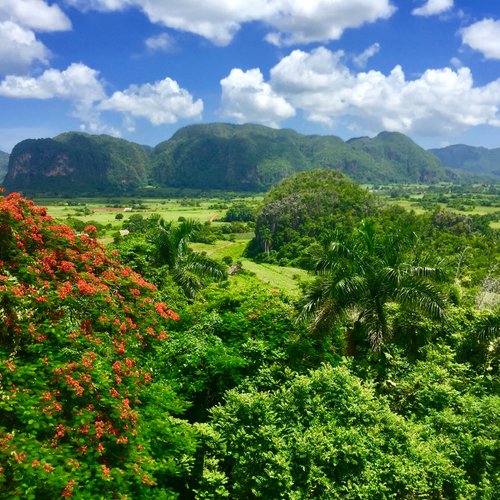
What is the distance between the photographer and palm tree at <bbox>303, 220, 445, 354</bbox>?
12.2 meters

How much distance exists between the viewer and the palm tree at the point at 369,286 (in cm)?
1219

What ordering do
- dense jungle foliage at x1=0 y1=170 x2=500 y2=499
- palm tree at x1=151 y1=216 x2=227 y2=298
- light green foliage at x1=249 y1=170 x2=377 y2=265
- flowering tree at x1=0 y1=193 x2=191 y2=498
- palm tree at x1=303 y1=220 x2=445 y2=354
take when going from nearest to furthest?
flowering tree at x1=0 y1=193 x2=191 y2=498, dense jungle foliage at x1=0 y1=170 x2=500 y2=499, palm tree at x1=303 y1=220 x2=445 y2=354, palm tree at x1=151 y1=216 x2=227 y2=298, light green foliage at x1=249 y1=170 x2=377 y2=265

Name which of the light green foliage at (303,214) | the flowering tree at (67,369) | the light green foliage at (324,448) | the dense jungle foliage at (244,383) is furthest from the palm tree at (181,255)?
the light green foliage at (303,214)

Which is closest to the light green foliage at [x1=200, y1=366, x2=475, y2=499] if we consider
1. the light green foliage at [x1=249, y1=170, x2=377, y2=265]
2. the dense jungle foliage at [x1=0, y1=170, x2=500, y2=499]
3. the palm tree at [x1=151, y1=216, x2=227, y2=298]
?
the dense jungle foliage at [x1=0, y1=170, x2=500, y2=499]

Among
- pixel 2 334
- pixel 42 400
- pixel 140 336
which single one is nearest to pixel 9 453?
pixel 42 400

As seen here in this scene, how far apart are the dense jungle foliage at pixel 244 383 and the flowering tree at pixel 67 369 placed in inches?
1.2

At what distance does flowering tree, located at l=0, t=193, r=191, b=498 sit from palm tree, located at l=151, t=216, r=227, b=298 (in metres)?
8.83

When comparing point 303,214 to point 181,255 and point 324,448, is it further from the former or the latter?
point 324,448

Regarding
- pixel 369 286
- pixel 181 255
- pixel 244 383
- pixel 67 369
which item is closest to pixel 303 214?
pixel 181 255

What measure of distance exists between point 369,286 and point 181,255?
371 inches

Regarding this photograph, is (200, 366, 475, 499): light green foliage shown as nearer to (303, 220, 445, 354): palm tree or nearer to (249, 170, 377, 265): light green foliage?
(303, 220, 445, 354): palm tree

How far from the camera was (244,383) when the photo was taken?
10.3 m

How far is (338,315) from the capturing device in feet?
40.3

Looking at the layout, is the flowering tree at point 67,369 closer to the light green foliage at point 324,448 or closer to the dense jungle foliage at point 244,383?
the dense jungle foliage at point 244,383
